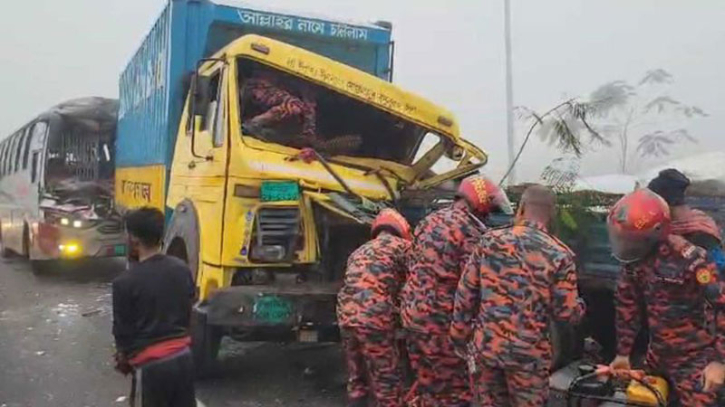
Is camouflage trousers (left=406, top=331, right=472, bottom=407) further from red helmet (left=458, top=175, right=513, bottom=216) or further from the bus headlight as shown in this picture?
the bus headlight

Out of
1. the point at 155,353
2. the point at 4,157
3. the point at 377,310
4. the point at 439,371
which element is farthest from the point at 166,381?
the point at 4,157

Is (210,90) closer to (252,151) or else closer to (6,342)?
(252,151)

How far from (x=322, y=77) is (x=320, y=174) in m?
0.76

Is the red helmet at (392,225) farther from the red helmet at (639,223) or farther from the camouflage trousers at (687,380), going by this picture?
the camouflage trousers at (687,380)

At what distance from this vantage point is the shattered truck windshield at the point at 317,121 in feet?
18.9

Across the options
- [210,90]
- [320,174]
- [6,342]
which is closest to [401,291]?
[320,174]

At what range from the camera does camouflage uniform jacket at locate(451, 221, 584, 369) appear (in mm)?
3312

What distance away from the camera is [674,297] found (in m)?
3.35

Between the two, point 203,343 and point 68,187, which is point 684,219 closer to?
point 203,343

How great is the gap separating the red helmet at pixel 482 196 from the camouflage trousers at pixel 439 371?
687 millimetres

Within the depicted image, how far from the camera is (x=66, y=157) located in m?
12.5

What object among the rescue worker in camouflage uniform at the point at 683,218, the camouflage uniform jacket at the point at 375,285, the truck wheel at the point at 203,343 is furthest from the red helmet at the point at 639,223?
the truck wheel at the point at 203,343

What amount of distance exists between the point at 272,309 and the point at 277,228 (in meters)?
0.54

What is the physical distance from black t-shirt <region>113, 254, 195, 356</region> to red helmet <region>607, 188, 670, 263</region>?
1962mm
